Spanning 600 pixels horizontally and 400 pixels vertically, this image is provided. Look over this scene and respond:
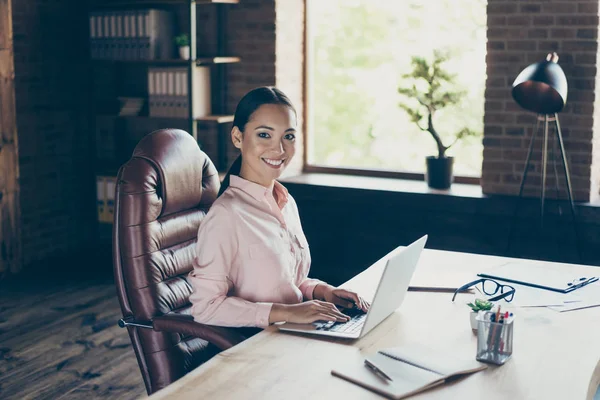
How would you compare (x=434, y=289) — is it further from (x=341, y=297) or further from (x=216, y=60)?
(x=216, y=60)

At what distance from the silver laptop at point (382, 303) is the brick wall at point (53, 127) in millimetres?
3902

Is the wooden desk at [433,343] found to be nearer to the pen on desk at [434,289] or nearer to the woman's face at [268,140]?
the pen on desk at [434,289]

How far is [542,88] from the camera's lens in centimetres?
372

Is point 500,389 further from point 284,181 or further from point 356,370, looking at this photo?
point 284,181

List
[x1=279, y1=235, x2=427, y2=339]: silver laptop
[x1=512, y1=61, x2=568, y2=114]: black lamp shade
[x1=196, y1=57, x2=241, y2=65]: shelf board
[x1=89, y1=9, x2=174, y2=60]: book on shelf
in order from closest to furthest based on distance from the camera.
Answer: [x1=279, y1=235, x2=427, y2=339]: silver laptop
[x1=512, y1=61, x2=568, y2=114]: black lamp shade
[x1=196, y1=57, x2=241, y2=65]: shelf board
[x1=89, y1=9, x2=174, y2=60]: book on shelf

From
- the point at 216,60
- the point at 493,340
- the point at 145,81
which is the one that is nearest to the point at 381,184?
the point at 216,60

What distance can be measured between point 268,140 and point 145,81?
363 cm

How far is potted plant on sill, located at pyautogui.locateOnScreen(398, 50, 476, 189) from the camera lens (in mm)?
4543

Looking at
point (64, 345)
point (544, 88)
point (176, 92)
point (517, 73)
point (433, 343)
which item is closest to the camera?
point (433, 343)

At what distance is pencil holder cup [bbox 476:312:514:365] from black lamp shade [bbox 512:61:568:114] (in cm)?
218

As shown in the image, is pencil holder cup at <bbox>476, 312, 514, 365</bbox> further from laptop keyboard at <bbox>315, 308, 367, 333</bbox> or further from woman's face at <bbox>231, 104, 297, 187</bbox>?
woman's face at <bbox>231, 104, 297, 187</bbox>

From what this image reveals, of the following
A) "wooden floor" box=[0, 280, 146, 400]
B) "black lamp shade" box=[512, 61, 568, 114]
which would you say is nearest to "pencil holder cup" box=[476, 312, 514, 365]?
"wooden floor" box=[0, 280, 146, 400]

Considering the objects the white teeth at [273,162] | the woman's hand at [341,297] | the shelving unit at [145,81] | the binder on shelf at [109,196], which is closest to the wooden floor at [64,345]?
the binder on shelf at [109,196]

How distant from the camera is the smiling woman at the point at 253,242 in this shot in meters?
2.10
